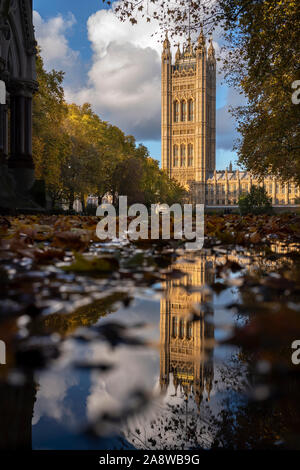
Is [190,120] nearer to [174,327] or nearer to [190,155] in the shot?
[190,155]

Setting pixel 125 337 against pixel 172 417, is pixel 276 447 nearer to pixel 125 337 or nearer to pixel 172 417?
pixel 172 417

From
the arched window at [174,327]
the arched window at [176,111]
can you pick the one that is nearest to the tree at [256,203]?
the arched window at [174,327]

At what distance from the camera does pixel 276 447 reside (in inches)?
23.6

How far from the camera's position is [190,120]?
107750 mm

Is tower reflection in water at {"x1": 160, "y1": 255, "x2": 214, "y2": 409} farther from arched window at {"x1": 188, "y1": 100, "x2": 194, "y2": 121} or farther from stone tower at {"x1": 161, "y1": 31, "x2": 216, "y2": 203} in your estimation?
arched window at {"x1": 188, "y1": 100, "x2": 194, "y2": 121}

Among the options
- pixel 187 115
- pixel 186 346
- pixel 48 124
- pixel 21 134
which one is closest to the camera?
pixel 186 346

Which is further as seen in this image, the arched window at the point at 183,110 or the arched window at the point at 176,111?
the arched window at the point at 176,111

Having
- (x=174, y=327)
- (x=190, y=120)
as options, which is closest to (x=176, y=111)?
(x=190, y=120)

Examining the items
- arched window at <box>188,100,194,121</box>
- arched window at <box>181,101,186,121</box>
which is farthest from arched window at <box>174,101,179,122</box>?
arched window at <box>188,100,194,121</box>

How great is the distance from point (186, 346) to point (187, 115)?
112267mm

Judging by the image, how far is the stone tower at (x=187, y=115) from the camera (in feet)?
348

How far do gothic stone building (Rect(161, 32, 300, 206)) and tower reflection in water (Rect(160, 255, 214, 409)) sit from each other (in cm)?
10783

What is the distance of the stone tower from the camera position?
348 feet

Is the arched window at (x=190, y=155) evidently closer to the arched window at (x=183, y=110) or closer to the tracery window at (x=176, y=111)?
the arched window at (x=183, y=110)
